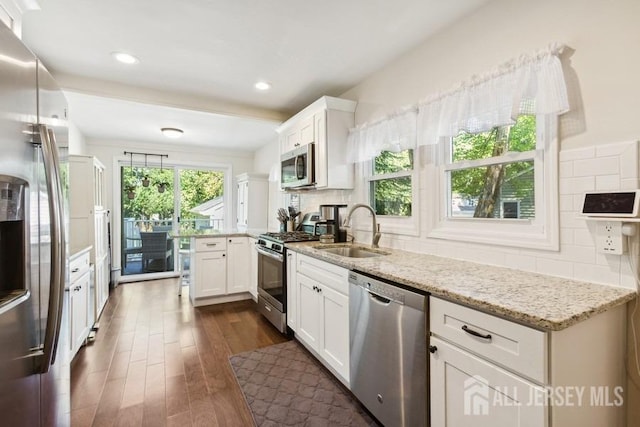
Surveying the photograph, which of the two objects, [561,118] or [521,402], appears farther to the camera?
[561,118]

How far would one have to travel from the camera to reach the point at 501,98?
1.58 metres

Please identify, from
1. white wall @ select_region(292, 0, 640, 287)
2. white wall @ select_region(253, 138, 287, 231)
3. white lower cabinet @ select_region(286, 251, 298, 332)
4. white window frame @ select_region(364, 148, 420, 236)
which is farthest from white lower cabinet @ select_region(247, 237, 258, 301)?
white wall @ select_region(292, 0, 640, 287)

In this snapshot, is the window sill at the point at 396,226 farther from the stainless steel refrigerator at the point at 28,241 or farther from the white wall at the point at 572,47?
the stainless steel refrigerator at the point at 28,241

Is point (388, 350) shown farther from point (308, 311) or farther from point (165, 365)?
point (165, 365)

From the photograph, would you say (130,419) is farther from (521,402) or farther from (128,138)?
(128,138)

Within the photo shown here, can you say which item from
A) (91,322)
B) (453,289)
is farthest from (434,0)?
(91,322)

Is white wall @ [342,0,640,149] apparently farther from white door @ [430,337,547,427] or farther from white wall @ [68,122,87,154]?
white wall @ [68,122,87,154]

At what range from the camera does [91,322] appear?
2.79m

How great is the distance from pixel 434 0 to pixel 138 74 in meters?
2.49

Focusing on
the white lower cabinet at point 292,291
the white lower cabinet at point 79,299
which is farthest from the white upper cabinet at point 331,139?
the white lower cabinet at point 79,299

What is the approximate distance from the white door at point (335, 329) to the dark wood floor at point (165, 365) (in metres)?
0.62

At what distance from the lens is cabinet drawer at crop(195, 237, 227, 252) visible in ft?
12.0

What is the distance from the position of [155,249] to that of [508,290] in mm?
5425

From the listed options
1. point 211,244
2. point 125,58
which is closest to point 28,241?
point 125,58
